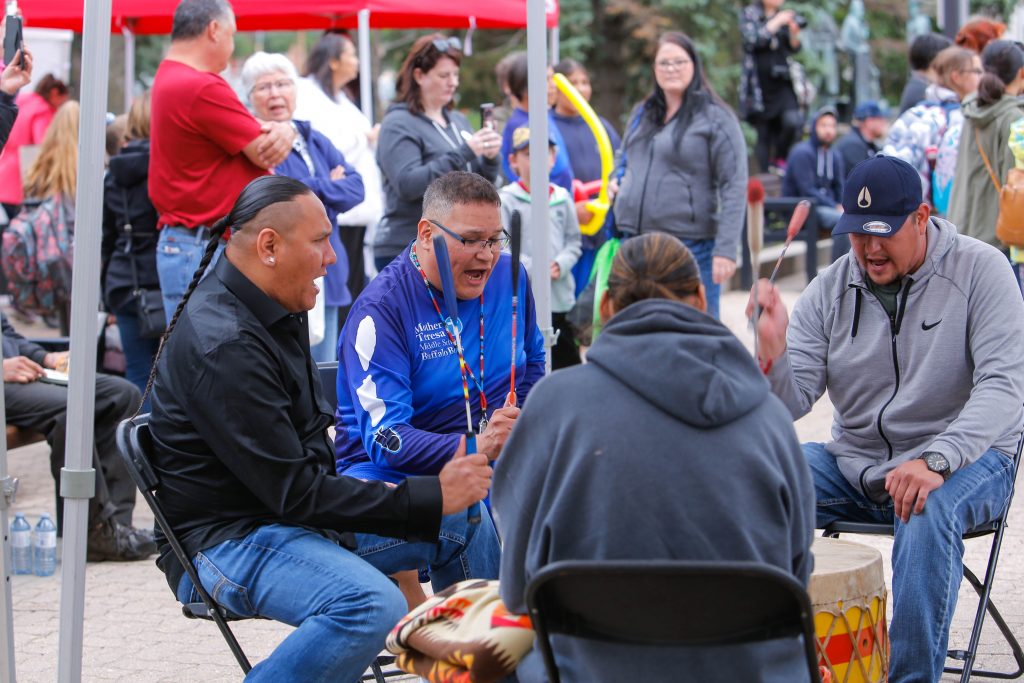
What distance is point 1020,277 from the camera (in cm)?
642

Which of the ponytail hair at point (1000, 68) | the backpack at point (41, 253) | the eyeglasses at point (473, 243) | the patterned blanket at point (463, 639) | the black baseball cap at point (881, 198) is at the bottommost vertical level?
the patterned blanket at point (463, 639)

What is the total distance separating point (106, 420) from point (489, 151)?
6.74 ft

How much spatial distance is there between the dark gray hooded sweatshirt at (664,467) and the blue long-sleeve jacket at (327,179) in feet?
11.8

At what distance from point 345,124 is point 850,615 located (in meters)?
5.07

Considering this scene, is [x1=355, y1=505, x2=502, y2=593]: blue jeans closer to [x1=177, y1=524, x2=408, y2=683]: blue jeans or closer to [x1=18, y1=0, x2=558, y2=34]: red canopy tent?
[x1=177, y1=524, x2=408, y2=683]: blue jeans

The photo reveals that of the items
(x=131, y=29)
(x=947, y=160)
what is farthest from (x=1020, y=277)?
(x=131, y=29)

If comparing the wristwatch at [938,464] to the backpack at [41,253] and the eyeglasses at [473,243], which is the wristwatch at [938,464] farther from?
the backpack at [41,253]

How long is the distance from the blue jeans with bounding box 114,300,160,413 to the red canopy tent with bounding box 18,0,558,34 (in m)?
2.62

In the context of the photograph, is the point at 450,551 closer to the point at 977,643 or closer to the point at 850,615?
the point at 850,615

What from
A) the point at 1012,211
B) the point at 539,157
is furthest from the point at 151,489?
the point at 1012,211

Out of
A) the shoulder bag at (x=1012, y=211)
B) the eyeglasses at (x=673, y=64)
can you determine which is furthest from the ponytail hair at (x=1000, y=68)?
the eyeglasses at (x=673, y=64)

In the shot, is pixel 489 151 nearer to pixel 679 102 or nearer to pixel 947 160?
pixel 679 102

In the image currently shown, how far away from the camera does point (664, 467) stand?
2262mm

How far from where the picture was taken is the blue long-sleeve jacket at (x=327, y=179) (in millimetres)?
5944
